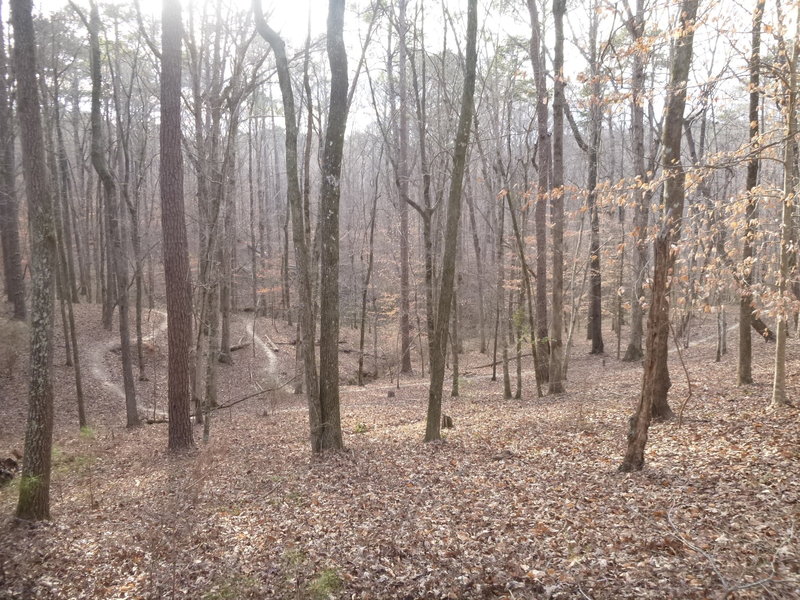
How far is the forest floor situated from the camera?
435 centimetres

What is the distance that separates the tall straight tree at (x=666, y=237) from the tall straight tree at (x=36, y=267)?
716cm

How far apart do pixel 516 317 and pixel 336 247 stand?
7324 millimetres

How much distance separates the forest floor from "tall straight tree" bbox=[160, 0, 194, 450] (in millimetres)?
948

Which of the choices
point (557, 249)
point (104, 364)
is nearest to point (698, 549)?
point (557, 249)

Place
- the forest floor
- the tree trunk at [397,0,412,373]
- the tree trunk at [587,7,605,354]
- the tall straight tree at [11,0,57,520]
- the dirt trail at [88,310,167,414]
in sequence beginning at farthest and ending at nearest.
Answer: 1. the tree trunk at [397,0,412,373]
2. the dirt trail at [88,310,167,414]
3. the tree trunk at [587,7,605,354]
4. the tall straight tree at [11,0,57,520]
5. the forest floor

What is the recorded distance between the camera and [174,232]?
9.73 meters

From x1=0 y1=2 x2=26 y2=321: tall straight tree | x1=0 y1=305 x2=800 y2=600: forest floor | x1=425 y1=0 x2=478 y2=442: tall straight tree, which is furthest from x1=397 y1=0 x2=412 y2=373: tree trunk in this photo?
x1=0 y1=2 x2=26 y2=321: tall straight tree

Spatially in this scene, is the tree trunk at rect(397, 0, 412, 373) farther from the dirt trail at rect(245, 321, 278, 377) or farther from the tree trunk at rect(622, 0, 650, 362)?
the tree trunk at rect(622, 0, 650, 362)

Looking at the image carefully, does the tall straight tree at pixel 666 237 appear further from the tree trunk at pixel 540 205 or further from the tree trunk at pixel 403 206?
the tree trunk at pixel 403 206

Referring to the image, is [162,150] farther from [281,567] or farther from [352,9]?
[352,9]

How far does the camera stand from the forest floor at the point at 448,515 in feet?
14.3

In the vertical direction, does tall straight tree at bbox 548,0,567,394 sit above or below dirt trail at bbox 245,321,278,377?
above

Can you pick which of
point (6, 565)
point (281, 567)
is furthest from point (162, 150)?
point (281, 567)

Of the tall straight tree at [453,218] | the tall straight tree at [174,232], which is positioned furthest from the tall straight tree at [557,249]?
the tall straight tree at [174,232]
